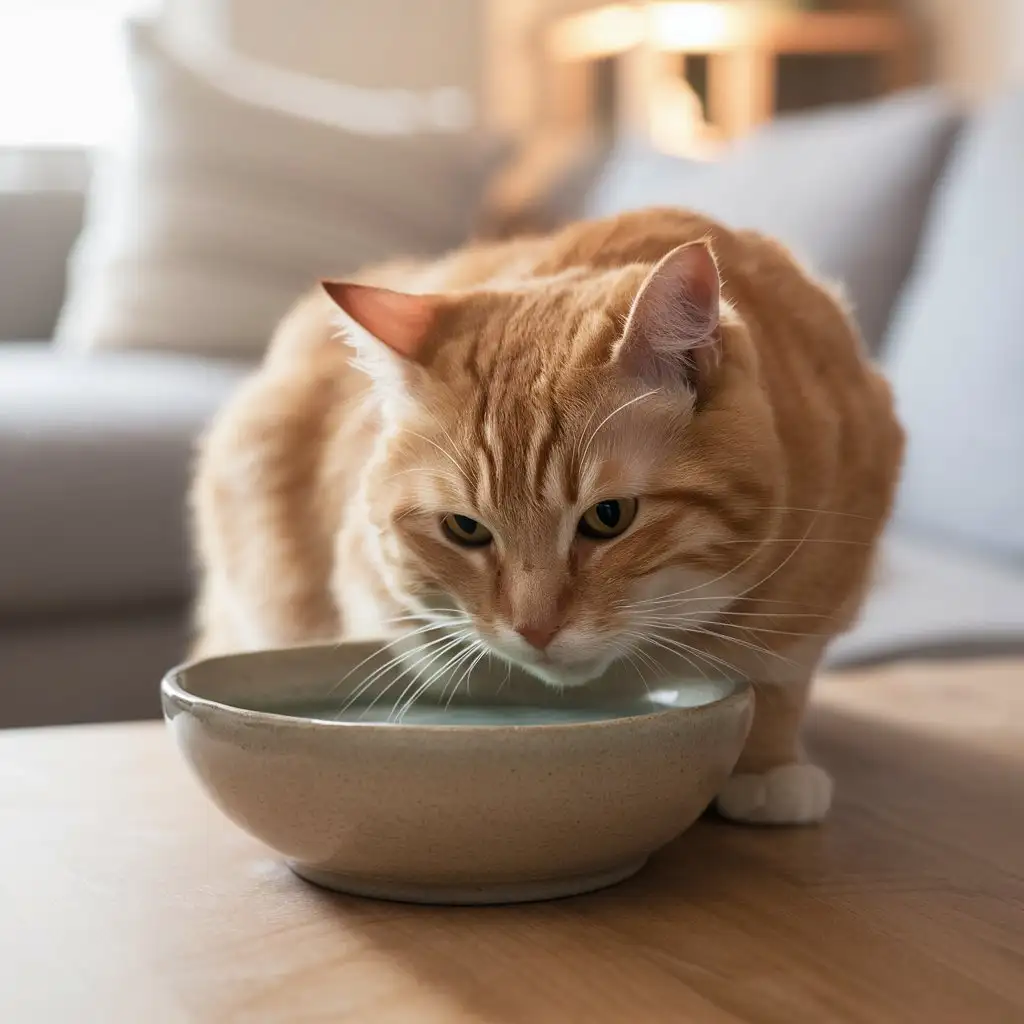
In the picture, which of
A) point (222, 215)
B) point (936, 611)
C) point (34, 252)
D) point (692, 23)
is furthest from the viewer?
point (692, 23)

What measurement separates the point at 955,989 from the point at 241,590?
1012 mm

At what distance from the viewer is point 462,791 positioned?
29.1 inches

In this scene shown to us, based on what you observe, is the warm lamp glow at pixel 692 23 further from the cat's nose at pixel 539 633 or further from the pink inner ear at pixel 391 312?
the cat's nose at pixel 539 633

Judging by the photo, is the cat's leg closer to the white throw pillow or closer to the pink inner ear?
the pink inner ear

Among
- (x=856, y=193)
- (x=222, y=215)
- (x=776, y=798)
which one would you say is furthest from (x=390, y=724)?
(x=222, y=215)

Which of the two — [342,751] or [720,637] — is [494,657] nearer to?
[720,637]

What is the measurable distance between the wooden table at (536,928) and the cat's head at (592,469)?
0.16 m

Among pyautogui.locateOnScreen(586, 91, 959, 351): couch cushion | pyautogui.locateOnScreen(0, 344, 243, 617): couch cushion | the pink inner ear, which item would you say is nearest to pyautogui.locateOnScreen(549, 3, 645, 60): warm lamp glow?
pyautogui.locateOnScreen(586, 91, 959, 351): couch cushion

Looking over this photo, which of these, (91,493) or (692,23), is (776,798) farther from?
(692,23)

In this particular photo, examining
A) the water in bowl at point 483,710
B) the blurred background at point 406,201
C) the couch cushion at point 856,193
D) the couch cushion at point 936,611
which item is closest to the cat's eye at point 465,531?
the water in bowl at point 483,710

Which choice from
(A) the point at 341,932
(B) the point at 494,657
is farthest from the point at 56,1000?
(B) the point at 494,657

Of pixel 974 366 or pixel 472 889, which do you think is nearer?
pixel 472 889

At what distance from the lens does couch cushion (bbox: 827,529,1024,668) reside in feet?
5.47

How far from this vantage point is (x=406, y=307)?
40.4 inches
